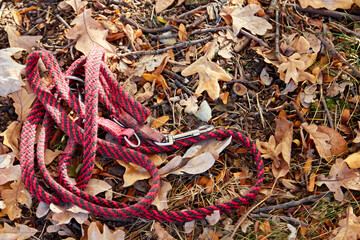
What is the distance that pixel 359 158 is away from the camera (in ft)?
6.26

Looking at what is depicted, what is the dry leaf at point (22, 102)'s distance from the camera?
198 cm

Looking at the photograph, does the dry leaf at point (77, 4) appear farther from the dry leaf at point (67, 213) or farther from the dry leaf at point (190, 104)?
the dry leaf at point (67, 213)

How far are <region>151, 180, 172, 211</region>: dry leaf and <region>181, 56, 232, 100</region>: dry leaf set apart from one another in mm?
479

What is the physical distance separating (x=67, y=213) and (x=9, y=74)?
0.75m

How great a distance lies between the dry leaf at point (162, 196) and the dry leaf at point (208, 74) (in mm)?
479

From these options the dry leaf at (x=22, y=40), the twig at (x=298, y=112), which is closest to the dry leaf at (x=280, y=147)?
the twig at (x=298, y=112)

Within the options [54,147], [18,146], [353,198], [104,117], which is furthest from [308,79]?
[18,146]

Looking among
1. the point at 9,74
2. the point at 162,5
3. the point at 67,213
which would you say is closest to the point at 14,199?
the point at 67,213

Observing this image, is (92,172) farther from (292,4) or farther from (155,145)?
(292,4)

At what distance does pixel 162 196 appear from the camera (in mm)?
1874

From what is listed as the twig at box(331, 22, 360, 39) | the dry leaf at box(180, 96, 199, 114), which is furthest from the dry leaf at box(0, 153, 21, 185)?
the twig at box(331, 22, 360, 39)

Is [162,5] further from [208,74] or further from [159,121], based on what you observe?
[159,121]

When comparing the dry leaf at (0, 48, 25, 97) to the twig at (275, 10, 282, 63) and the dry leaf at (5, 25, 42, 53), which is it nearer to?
the dry leaf at (5, 25, 42, 53)

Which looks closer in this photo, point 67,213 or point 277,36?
point 67,213
